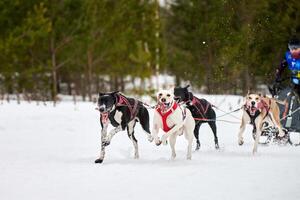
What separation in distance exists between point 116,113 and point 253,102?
2.21 m

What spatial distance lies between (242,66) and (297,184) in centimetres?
1400

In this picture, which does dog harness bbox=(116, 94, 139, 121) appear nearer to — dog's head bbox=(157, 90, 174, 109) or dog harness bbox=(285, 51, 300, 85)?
dog's head bbox=(157, 90, 174, 109)

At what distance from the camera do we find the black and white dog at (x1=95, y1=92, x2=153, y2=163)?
25.6 feet

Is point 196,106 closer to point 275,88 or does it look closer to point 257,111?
point 257,111

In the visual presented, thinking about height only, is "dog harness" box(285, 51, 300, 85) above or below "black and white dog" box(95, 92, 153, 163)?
above

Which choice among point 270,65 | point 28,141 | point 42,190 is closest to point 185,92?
point 28,141

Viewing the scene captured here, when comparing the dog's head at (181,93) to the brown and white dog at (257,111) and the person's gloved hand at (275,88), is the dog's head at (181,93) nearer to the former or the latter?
the brown and white dog at (257,111)

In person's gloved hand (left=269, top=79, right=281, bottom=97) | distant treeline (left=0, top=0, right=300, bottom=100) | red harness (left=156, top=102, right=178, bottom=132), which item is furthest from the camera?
→ distant treeline (left=0, top=0, right=300, bottom=100)

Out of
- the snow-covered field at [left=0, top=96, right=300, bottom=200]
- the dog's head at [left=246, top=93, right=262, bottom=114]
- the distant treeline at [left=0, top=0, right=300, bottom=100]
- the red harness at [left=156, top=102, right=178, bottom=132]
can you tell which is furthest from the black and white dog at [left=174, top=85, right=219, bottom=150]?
the distant treeline at [left=0, top=0, right=300, bottom=100]

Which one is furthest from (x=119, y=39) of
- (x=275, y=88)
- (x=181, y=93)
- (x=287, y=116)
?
(x=181, y=93)

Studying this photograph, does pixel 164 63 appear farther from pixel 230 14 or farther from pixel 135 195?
pixel 135 195

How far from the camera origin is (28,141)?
10258 mm

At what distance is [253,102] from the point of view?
8.75 meters

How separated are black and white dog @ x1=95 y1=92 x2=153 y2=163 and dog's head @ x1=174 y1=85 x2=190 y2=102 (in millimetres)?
606
